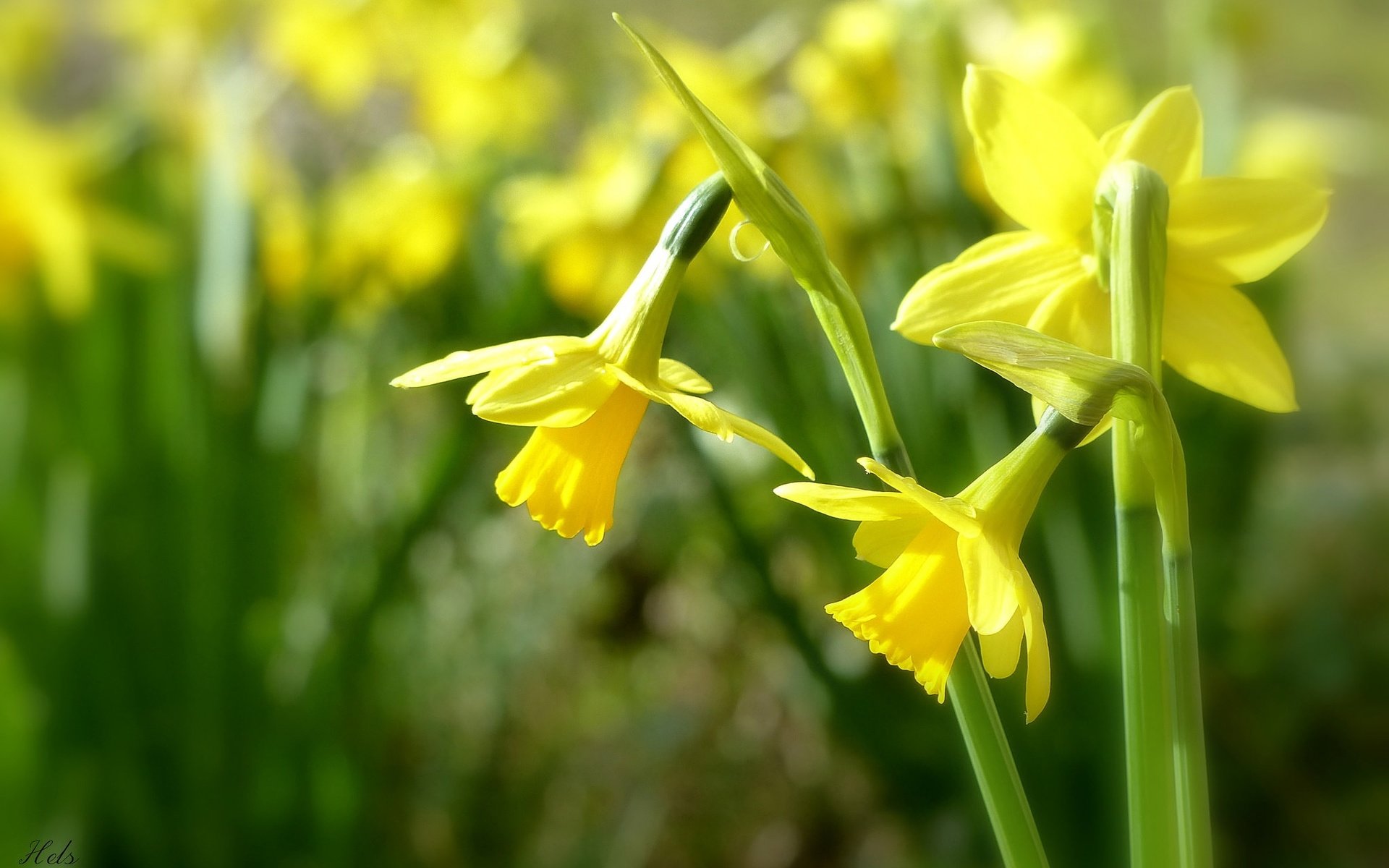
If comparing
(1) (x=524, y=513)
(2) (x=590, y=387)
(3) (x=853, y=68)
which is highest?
(2) (x=590, y=387)

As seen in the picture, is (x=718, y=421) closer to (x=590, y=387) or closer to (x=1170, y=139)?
(x=590, y=387)

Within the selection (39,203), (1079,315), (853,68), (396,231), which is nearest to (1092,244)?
(1079,315)

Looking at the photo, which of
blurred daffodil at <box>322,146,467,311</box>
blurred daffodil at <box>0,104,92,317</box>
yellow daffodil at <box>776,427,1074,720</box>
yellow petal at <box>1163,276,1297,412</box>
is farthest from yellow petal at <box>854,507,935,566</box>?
blurred daffodil at <box>0,104,92,317</box>

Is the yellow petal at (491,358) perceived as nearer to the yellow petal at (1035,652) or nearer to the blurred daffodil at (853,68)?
the yellow petal at (1035,652)

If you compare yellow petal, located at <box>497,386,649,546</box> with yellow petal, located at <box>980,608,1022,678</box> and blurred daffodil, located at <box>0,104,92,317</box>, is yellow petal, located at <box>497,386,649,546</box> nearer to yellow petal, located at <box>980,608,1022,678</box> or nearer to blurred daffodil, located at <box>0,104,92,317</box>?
yellow petal, located at <box>980,608,1022,678</box>

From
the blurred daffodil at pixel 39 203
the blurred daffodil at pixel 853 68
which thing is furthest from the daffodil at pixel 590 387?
the blurred daffodil at pixel 39 203

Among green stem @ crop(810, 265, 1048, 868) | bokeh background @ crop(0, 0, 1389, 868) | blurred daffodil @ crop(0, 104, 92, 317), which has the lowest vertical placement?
bokeh background @ crop(0, 0, 1389, 868)

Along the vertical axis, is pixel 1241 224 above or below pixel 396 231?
above
